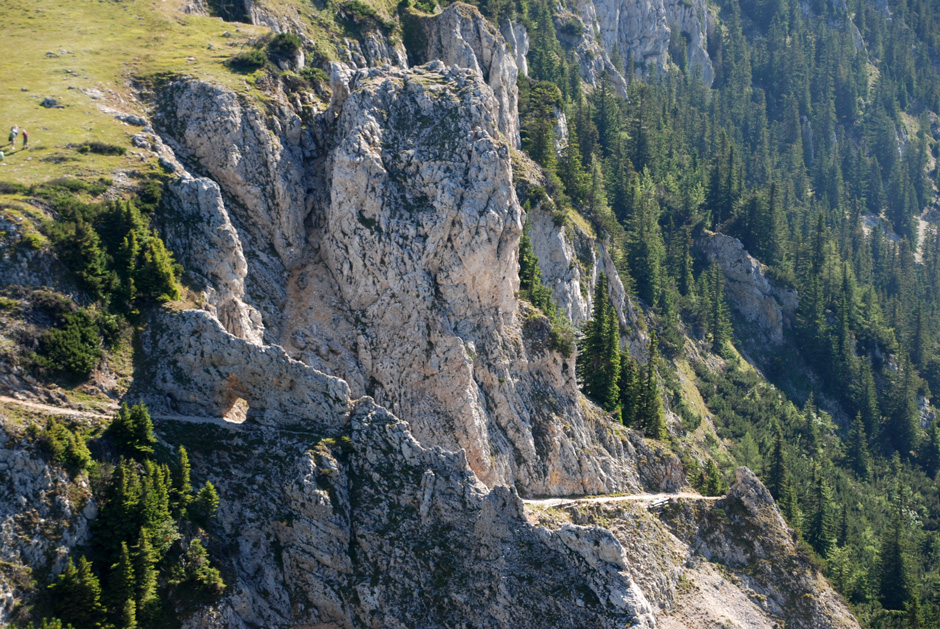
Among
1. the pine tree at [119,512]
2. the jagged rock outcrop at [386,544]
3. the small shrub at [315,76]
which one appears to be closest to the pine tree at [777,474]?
the jagged rock outcrop at [386,544]

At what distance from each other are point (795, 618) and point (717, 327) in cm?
7656

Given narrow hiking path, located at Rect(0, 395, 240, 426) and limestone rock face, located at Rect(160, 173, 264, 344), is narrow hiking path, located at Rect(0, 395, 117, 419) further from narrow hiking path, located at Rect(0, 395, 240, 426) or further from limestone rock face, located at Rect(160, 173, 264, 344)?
limestone rock face, located at Rect(160, 173, 264, 344)

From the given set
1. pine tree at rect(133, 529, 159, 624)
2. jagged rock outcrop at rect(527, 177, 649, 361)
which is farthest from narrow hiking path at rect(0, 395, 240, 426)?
jagged rock outcrop at rect(527, 177, 649, 361)

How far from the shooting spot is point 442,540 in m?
52.6

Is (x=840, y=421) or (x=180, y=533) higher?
(x=180, y=533)

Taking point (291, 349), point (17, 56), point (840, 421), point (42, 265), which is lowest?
point (840, 421)

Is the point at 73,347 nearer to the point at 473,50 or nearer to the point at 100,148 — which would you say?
the point at 100,148

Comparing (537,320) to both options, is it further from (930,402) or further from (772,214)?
(930,402)

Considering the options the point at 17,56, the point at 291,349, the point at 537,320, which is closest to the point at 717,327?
the point at 537,320

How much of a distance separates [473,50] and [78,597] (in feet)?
253

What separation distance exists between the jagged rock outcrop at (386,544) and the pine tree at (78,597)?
8.34 m

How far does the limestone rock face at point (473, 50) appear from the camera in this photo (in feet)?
327

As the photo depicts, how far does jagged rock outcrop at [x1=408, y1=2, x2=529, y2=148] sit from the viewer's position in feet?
327

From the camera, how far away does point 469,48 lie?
9931cm
